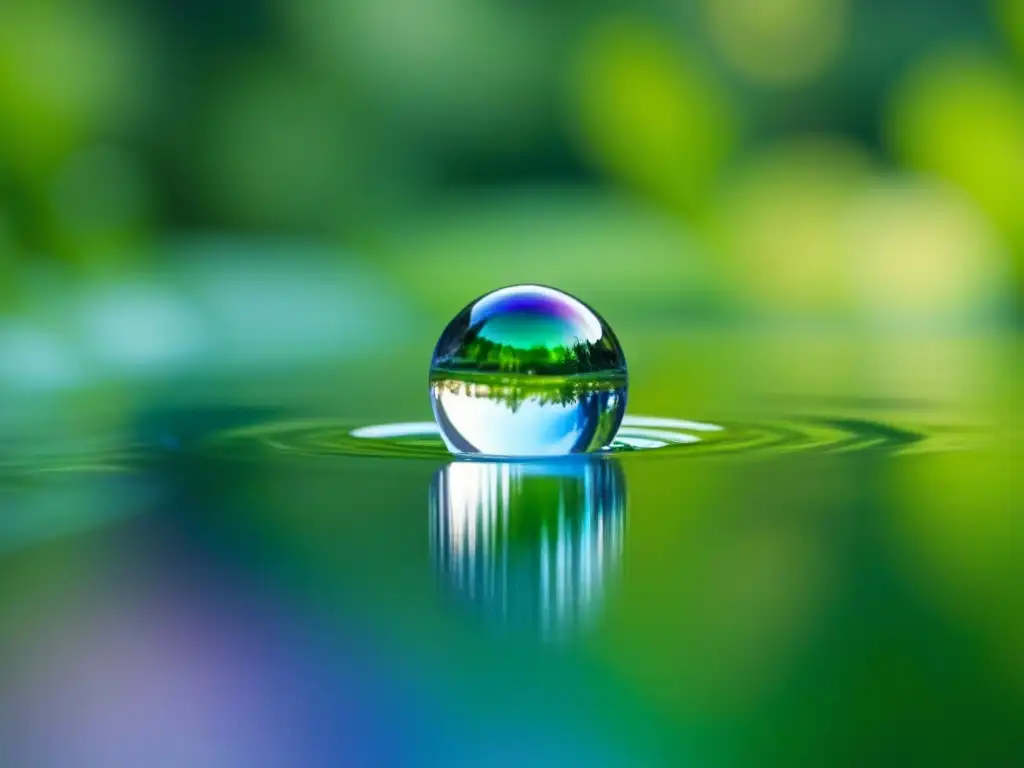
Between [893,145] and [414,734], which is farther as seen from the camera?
[893,145]

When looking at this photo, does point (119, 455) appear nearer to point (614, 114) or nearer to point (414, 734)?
point (414, 734)

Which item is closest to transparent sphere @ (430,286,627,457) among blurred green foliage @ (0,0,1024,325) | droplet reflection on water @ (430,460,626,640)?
droplet reflection on water @ (430,460,626,640)

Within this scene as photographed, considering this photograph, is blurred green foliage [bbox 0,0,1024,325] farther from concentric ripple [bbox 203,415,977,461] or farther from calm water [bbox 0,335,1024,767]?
calm water [bbox 0,335,1024,767]

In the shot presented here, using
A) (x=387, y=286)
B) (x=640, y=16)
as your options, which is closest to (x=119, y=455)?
(x=387, y=286)

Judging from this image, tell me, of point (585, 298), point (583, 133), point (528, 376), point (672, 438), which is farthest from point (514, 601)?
point (583, 133)

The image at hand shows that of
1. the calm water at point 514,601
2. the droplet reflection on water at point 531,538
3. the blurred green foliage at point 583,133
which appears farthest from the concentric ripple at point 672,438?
the blurred green foliage at point 583,133

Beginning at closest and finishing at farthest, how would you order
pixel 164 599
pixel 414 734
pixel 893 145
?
pixel 414 734, pixel 164 599, pixel 893 145

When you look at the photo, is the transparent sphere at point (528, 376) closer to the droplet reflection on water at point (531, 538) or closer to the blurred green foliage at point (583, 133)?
the droplet reflection on water at point (531, 538)

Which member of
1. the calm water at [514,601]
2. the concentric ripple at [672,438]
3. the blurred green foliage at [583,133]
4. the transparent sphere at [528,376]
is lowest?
the calm water at [514,601]
